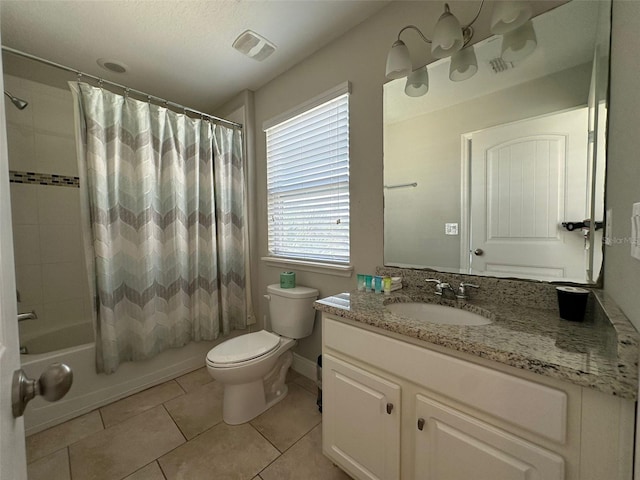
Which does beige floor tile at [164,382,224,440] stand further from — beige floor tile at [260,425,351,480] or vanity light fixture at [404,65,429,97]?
vanity light fixture at [404,65,429,97]

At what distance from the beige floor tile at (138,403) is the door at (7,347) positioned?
1407 millimetres

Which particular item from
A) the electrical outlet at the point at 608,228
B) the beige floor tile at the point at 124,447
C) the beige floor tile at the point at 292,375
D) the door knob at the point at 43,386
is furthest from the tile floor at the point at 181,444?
the electrical outlet at the point at 608,228

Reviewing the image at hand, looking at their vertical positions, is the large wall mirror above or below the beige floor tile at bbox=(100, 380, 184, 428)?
above

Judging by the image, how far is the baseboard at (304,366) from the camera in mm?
1975

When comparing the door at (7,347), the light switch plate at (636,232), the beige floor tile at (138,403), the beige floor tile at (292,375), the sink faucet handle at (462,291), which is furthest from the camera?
the beige floor tile at (292,375)

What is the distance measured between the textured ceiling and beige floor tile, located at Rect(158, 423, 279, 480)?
240 centimetres

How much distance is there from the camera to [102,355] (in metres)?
1.71

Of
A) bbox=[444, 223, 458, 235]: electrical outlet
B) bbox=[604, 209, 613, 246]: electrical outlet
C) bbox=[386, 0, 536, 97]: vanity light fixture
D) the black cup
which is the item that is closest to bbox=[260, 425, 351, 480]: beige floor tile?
the black cup

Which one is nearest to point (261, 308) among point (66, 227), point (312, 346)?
point (312, 346)

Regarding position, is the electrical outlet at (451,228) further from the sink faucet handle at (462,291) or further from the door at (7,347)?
the door at (7,347)

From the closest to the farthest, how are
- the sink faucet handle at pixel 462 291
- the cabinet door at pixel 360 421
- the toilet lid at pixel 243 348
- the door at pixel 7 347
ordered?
the door at pixel 7 347, the cabinet door at pixel 360 421, the sink faucet handle at pixel 462 291, the toilet lid at pixel 243 348

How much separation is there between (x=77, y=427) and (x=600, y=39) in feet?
10.3

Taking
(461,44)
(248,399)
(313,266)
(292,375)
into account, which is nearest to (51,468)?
(248,399)

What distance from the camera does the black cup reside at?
35.9 inches
